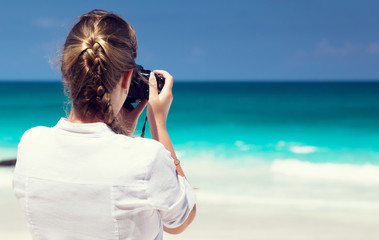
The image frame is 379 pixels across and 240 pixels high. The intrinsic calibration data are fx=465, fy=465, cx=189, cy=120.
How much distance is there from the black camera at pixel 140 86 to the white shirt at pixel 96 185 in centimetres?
22

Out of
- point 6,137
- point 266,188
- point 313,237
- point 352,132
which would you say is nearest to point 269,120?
point 352,132

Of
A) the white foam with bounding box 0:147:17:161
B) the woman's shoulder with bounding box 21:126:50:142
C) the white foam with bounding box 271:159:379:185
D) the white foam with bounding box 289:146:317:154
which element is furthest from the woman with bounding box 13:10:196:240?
the white foam with bounding box 289:146:317:154

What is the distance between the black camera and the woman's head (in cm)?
15

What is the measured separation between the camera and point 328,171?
262 inches

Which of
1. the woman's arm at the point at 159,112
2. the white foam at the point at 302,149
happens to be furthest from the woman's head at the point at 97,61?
the white foam at the point at 302,149

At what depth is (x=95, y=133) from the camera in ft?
2.68

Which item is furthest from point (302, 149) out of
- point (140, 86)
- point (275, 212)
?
point (140, 86)

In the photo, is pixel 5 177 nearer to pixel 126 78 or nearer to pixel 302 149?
pixel 126 78

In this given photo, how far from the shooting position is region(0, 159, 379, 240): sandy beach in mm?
3586

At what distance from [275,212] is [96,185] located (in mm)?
3575

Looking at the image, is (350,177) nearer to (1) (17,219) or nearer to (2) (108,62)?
(1) (17,219)

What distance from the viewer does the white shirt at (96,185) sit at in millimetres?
781

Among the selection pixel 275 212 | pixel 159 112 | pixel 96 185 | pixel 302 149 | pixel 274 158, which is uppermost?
pixel 302 149

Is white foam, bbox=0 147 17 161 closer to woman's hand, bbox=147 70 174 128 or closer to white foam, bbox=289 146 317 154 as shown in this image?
white foam, bbox=289 146 317 154
